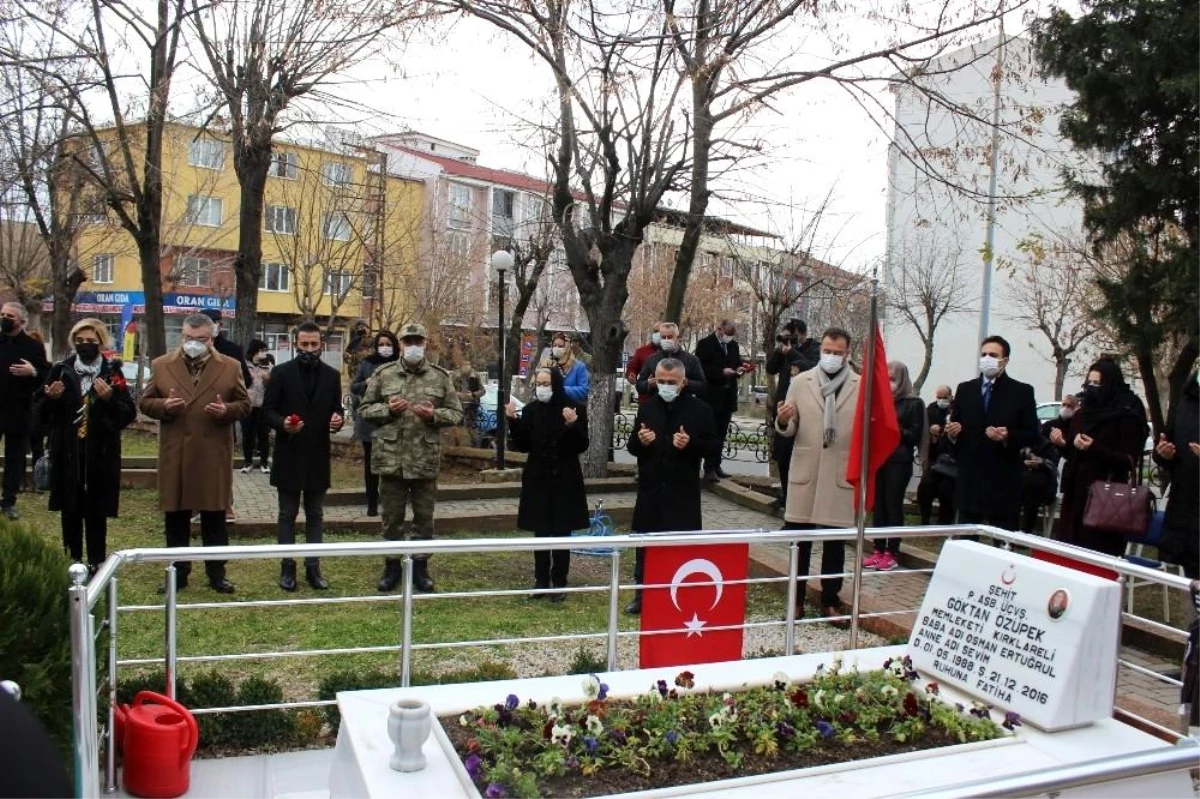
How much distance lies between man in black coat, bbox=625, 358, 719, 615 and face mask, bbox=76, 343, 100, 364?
13.4 ft

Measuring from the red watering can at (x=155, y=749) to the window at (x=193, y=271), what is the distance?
29.6 metres

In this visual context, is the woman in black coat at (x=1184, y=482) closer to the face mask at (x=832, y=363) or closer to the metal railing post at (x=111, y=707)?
the face mask at (x=832, y=363)

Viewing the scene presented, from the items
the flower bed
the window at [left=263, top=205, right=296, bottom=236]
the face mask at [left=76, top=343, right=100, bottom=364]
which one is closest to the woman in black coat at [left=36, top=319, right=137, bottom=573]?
the face mask at [left=76, top=343, right=100, bottom=364]

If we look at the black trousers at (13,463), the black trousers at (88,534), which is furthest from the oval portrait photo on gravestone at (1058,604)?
the black trousers at (13,463)

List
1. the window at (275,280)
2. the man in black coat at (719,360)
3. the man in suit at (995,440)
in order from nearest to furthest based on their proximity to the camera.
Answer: the man in suit at (995,440) < the man in black coat at (719,360) < the window at (275,280)

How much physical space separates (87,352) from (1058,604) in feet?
22.2

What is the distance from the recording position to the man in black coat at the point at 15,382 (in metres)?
9.50

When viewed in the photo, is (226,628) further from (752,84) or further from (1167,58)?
(1167,58)

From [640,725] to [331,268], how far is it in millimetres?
29200

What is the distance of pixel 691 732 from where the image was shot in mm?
4078

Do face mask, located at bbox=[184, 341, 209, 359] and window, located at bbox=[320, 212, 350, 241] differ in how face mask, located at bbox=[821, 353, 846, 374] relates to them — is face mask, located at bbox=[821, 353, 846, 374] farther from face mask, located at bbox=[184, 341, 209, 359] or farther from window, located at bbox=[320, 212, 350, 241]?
window, located at bbox=[320, 212, 350, 241]

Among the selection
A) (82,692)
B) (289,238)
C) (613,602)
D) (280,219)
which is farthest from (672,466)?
(280,219)

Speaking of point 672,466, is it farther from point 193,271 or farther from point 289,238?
point 193,271

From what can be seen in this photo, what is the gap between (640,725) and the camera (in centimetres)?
413
